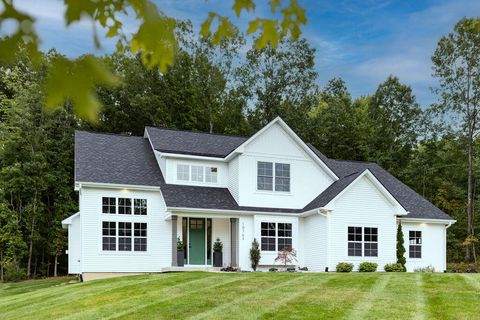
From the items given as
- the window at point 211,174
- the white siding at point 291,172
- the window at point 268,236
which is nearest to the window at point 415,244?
the white siding at point 291,172

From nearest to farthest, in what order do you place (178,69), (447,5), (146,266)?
(447,5)
(146,266)
(178,69)

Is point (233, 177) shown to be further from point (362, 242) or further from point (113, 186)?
point (362, 242)

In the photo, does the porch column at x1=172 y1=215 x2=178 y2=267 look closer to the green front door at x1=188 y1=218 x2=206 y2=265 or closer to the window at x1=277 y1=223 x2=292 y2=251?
the green front door at x1=188 y1=218 x2=206 y2=265

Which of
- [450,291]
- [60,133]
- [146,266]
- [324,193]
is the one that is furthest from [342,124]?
[450,291]

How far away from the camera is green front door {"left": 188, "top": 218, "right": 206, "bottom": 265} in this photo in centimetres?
2214

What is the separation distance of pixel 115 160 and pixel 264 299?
12.8 meters

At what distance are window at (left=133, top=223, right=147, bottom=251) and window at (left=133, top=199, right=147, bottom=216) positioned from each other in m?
0.49

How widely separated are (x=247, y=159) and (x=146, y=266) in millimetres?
6146

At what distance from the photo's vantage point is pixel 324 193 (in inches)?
920

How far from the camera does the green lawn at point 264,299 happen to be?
10211mm

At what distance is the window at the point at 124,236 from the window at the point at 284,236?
6.26m

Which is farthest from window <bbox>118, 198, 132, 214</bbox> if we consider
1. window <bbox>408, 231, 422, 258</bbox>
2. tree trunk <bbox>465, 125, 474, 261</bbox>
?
tree trunk <bbox>465, 125, 474, 261</bbox>

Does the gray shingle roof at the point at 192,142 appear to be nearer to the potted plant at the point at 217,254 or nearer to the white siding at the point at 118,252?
the white siding at the point at 118,252

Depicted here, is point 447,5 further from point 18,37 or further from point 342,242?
point 342,242
